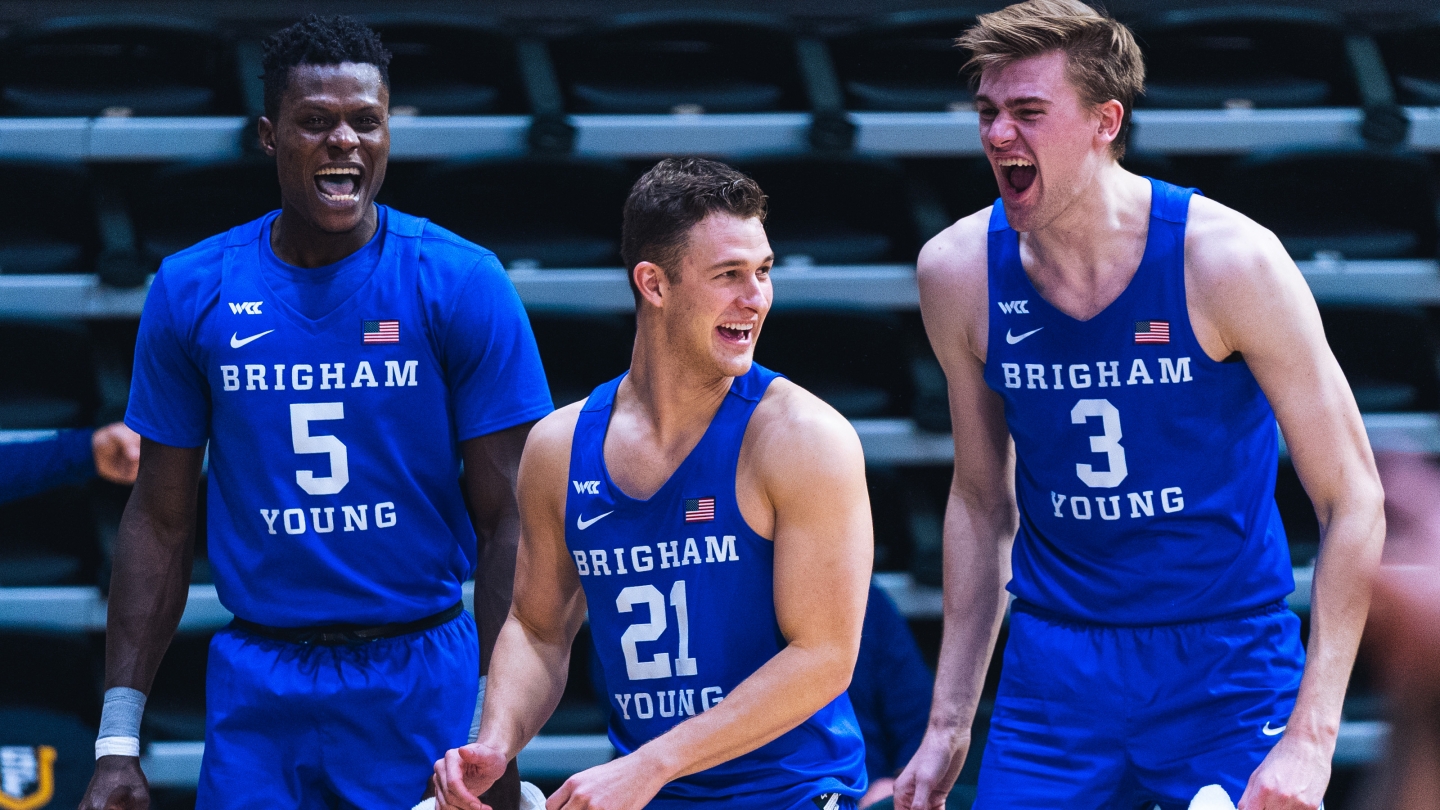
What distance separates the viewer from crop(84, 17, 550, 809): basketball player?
307cm

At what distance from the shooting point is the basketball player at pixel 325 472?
3070 millimetres

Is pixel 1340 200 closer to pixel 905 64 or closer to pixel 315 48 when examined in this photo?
pixel 905 64

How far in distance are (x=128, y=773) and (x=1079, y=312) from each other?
1.87 metres

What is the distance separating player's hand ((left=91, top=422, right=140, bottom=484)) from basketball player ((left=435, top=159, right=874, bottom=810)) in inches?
35.4

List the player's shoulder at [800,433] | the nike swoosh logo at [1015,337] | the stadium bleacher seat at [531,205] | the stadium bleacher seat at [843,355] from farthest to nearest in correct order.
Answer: the stadium bleacher seat at [531,205]
the stadium bleacher seat at [843,355]
the nike swoosh logo at [1015,337]
the player's shoulder at [800,433]

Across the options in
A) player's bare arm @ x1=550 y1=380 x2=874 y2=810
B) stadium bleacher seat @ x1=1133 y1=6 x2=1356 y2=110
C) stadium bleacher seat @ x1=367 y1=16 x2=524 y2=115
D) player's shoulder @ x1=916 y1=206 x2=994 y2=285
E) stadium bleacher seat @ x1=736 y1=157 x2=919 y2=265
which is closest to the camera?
player's bare arm @ x1=550 y1=380 x2=874 y2=810

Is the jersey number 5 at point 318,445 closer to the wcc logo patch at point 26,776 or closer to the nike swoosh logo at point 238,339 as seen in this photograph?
the nike swoosh logo at point 238,339

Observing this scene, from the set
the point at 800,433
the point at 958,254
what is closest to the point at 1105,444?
the point at 958,254

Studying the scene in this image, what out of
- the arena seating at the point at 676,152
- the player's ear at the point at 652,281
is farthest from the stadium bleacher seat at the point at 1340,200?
the player's ear at the point at 652,281

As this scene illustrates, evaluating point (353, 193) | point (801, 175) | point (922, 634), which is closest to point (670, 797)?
point (353, 193)

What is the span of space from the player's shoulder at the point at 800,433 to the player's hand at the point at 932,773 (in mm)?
650

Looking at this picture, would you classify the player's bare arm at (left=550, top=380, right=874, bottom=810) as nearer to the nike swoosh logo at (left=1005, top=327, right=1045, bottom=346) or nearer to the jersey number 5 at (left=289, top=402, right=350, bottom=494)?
the nike swoosh logo at (left=1005, top=327, right=1045, bottom=346)

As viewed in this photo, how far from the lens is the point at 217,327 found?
10.2 ft

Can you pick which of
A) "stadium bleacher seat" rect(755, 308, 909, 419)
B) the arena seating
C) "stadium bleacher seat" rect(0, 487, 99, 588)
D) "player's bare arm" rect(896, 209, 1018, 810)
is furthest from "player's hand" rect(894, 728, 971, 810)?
"stadium bleacher seat" rect(0, 487, 99, 588)
